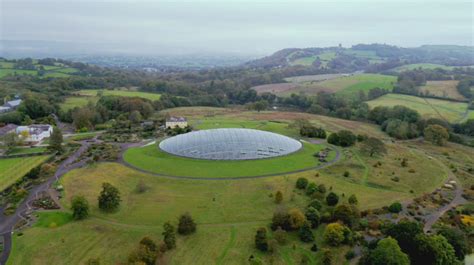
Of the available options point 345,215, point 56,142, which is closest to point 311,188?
point 345,215

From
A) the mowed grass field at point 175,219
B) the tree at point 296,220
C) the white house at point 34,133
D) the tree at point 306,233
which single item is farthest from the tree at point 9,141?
the tree at point 306,233

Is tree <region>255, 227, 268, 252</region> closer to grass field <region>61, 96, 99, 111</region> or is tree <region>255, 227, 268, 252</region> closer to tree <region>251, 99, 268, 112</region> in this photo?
tree <region>251, 99, 268, 112</region>

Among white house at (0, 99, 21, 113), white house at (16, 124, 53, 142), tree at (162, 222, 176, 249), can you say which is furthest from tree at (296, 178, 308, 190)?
white house at (0, 99, 21, 113)

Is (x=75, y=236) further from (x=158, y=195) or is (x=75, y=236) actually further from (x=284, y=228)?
(x=284, y=228)

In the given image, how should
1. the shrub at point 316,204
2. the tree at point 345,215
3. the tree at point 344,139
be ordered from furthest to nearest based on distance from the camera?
the tree at point 344,139, the shrub at point 316,204, the tree at point 345,215

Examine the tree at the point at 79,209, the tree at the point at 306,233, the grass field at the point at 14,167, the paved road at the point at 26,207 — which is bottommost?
the tree at the point at 306,233

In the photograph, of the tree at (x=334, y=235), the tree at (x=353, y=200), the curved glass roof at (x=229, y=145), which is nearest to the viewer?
the tree at (x=334, y=235)

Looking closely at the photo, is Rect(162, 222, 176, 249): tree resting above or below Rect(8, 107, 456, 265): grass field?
above

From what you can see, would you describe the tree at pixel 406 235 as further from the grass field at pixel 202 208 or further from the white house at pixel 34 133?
the white house at pixel 34 133
